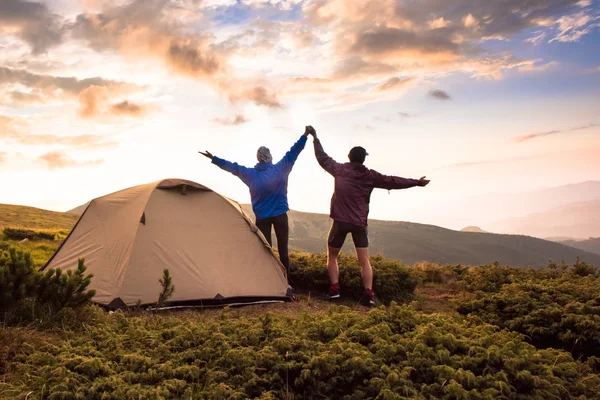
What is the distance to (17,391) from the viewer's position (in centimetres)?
482

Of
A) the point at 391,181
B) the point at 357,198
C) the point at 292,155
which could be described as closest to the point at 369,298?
the point at 357,198

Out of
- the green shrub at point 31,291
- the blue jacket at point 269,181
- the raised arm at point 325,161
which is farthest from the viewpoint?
the blue jacket at point 269,181

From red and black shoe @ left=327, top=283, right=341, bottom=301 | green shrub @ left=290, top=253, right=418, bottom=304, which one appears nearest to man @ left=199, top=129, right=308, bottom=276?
green shrub @ left=290, top=253, right=418, bottom=304

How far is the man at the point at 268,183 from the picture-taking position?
429 inches

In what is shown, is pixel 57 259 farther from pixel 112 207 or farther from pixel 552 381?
pixel 552 381

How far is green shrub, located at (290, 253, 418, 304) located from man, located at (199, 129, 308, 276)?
1524 millimetres

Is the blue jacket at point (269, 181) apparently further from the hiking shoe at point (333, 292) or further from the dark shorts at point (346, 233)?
the hiking shoe at point (333, 292)

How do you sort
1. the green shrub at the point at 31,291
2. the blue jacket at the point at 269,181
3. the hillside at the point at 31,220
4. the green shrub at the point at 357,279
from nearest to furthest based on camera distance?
the green shrub at the point at 31,291 < the blue jacket at the point at 269,181 < the green shrub at the point at 357,279 < the hillside at the point at 31,220

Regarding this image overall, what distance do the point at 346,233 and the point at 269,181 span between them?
2300mm

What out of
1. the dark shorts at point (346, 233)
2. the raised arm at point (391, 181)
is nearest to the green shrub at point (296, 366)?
the dark shorts at point (346, 233)

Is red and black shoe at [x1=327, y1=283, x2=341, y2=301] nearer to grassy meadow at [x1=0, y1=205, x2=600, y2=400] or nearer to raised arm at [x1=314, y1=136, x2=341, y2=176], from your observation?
raised arm at [x1=314, y1=136, x2=341, y2=176]

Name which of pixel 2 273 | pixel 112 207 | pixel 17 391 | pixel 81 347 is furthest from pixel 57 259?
pixel 17 391

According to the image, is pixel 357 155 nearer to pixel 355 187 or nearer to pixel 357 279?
Result: pixel 355 187

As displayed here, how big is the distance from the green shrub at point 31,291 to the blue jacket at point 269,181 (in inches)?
186
